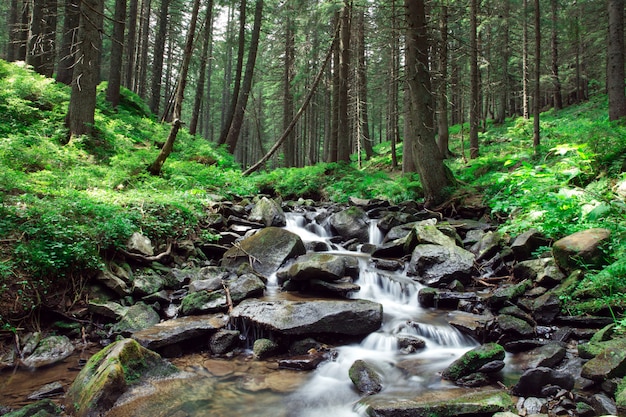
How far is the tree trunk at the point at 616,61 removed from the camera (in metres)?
13.9

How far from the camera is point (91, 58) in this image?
35.0 feet

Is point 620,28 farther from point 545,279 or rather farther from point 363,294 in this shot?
point 363,294

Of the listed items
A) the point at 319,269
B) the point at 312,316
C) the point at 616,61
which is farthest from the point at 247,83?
the point at 312,316

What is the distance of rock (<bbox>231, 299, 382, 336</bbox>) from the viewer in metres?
5.74

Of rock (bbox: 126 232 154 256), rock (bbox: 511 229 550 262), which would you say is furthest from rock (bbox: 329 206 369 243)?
rock (bbox: 126 232 154 256)

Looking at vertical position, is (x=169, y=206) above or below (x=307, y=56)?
below

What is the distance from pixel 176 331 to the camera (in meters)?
5.54

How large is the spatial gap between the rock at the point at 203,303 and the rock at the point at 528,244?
5.68 metres

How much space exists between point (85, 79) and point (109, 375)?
9.82 m

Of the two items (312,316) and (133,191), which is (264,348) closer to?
(312,316)

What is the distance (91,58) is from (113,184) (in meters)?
4.12

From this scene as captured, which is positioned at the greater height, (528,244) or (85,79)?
(85,79)

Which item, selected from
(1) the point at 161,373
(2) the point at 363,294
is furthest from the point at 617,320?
(1) the point at 161,373

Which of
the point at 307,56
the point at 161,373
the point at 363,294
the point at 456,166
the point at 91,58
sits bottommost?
the point at 161,373
